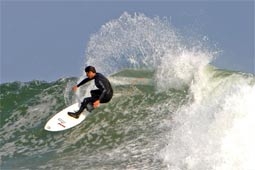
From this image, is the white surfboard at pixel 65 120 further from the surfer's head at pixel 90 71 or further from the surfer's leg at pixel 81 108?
the surfer's head at pixel 90 71

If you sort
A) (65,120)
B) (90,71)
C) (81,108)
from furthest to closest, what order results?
(65,120)
(81,108)
(90,71)

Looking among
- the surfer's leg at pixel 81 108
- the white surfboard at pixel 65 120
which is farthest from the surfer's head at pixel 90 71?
the white surfboard at pixel 65 120

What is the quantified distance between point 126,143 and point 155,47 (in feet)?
19.0

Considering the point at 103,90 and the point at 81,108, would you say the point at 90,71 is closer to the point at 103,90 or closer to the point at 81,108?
the point at 103,90

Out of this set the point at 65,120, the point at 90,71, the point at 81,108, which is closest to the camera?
the point at 90,71

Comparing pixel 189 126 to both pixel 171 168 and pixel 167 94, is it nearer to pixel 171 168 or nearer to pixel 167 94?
pixel 171 168

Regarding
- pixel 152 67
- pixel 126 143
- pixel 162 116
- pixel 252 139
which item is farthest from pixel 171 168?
pixel 152 67

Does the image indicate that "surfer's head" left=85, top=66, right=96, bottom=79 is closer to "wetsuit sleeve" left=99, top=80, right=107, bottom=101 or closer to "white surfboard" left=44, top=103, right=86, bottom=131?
"wetsuit sleeve" left=99, top=80, right=107, bottom=101

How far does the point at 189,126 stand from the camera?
1261cm

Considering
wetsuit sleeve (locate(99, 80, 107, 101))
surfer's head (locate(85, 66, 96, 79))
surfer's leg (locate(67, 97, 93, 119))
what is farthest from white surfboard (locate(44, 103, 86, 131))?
surfer's head (locate(85, 66, 96, 79))

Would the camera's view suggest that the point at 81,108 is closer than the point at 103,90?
No

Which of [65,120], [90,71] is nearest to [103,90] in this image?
[90,71]

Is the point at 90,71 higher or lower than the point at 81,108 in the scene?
higher

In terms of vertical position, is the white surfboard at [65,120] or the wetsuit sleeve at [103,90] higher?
the white surfboard at [65,120]
